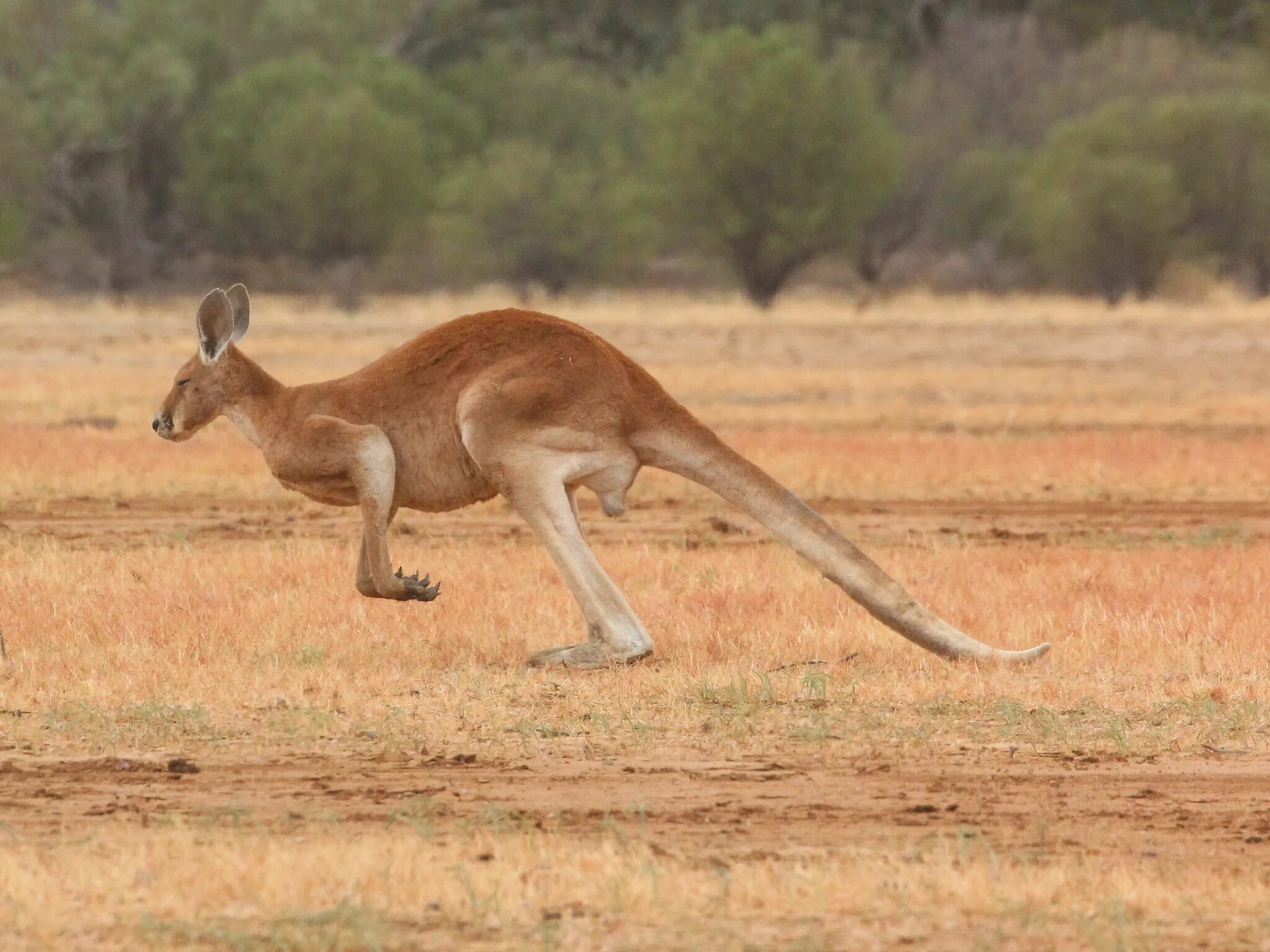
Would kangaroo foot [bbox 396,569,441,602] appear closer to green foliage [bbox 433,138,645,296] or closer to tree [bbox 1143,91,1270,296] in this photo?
green foliage [bbox 433,138,645,296]

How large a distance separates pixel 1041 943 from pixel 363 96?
37472 millimetres

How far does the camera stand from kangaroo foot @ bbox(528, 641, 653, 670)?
703cm

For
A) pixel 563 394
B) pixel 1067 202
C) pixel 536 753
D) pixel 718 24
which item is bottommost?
pixel 536 753

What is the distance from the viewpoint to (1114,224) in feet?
118

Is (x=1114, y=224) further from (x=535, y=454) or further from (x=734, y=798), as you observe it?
(x=734, y=798)

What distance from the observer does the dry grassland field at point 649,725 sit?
14.5ft

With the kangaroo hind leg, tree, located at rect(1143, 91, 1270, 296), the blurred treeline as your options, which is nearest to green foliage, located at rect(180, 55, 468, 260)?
the blurred treeline

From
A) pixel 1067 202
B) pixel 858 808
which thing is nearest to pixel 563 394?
pixel 858 808

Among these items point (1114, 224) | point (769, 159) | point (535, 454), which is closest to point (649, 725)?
point (535, 454)

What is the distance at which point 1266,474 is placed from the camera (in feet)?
43.9

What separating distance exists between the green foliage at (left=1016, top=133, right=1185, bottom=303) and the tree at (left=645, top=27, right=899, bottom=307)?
336cm

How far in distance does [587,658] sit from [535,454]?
2.31 ft

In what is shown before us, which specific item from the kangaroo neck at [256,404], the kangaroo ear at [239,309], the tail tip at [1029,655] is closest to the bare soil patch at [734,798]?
the tail tip at [1029,655]

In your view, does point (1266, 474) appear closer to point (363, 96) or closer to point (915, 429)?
point (915, 429)
